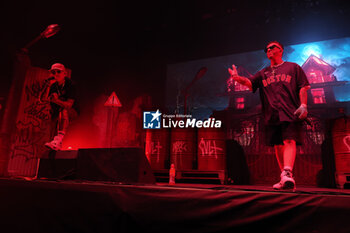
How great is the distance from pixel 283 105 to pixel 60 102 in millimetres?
3327

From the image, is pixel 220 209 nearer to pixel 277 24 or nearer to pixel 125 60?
pixel 277 24

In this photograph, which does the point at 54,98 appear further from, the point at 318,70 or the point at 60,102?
the point at 318,70

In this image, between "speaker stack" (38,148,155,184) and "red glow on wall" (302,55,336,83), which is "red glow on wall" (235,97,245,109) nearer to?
"red glow on wall" (302,55,336,83)

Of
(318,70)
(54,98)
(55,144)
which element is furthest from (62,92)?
(318,70)

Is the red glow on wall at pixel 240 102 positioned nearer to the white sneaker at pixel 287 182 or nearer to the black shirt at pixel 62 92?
the white sneaker at pixel 287 182

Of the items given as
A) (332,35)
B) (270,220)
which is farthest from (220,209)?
(332,35)

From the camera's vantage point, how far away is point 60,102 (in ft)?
12.2

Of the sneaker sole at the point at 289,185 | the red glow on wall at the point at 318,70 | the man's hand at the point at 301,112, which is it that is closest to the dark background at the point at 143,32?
the red glow on wall at the point at 318,70

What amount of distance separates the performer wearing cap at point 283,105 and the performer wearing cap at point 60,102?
2720 mm

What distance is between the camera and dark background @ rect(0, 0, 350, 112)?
18.9ft

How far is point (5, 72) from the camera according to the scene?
19.5ft

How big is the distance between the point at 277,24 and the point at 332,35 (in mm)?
1303

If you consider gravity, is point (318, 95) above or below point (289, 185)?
above

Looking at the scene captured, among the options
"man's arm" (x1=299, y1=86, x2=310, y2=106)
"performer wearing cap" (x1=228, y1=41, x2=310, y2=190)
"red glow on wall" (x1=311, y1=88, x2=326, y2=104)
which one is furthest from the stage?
"red glow on wall" (x1=311, y1=88, x2=326, y2=104)
